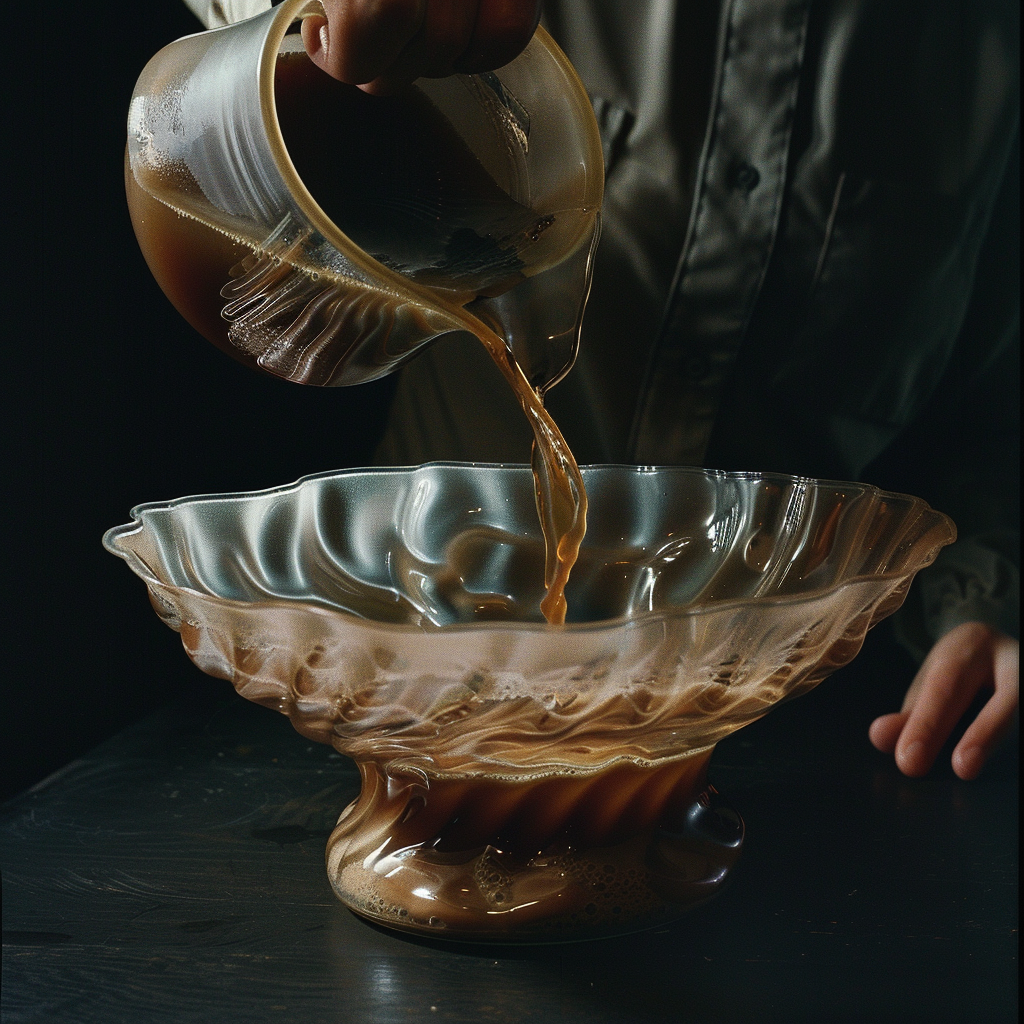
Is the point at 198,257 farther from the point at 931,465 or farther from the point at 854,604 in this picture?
the point at 931,465

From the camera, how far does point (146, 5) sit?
3.16 feet

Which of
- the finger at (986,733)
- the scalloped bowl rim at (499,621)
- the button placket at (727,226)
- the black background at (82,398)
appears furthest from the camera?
the button placket at (727,226)

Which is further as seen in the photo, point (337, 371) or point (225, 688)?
point (225, 688)

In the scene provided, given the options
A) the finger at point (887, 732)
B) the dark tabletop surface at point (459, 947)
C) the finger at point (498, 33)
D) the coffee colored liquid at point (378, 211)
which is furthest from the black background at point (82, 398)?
the finger at point (887, 732)

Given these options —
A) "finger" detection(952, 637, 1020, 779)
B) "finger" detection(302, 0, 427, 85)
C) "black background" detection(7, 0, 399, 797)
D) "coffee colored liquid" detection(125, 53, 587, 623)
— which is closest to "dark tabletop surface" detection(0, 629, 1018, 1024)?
"finger" detection(952, 637, 1020, 779)

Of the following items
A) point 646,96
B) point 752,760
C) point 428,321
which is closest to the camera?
point 428,321

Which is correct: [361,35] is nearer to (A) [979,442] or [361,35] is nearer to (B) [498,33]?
(B) [498,33]

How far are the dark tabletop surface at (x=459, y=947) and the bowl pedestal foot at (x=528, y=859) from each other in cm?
1

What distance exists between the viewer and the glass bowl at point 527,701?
0.49 meters

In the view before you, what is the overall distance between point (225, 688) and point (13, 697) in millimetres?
174

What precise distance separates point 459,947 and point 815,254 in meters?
0.76

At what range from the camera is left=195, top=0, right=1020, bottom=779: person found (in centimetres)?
104

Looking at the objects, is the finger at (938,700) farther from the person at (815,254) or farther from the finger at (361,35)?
the finger at (361,35)

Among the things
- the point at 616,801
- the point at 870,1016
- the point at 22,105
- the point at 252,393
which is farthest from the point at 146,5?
the point at 870,1016
